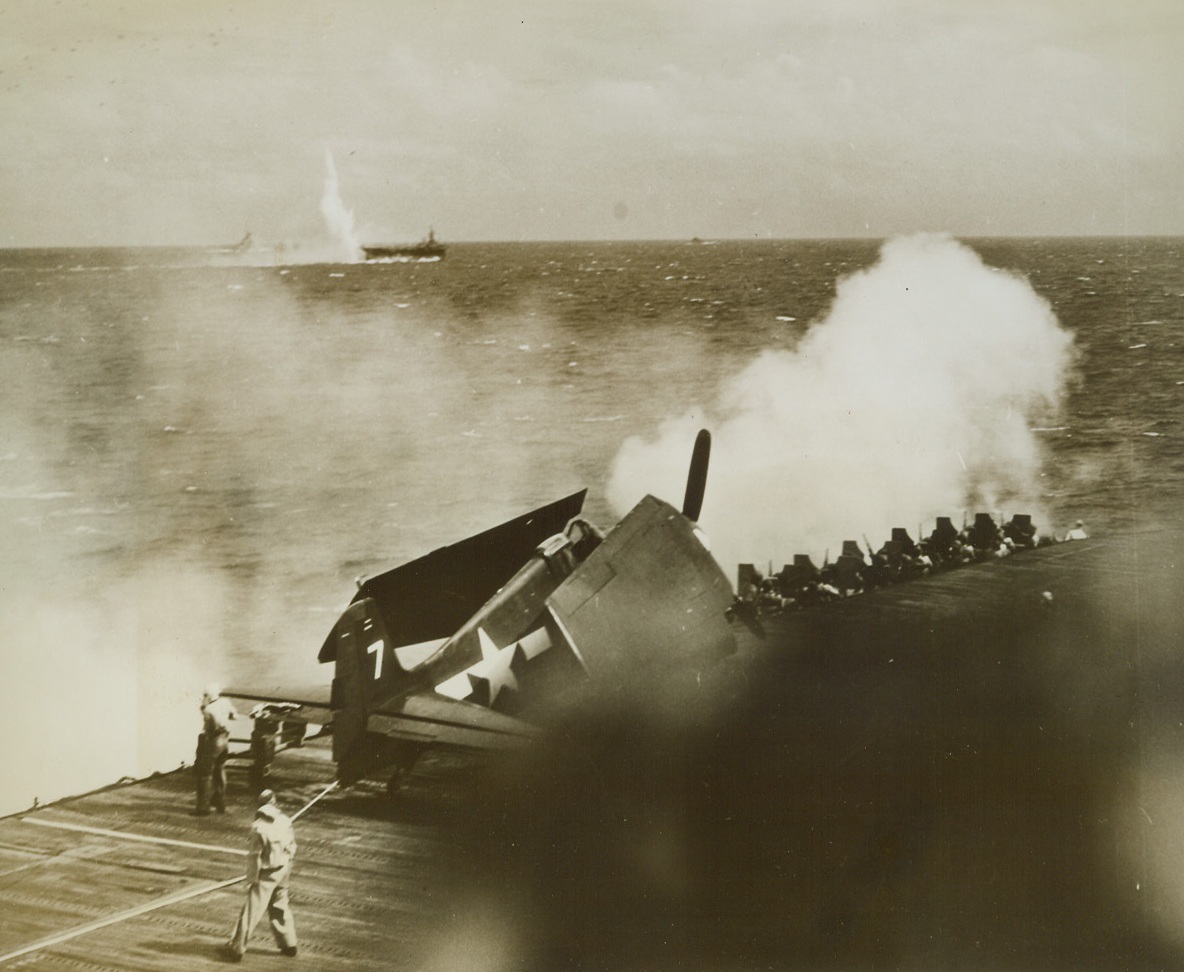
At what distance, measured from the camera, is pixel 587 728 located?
862cm

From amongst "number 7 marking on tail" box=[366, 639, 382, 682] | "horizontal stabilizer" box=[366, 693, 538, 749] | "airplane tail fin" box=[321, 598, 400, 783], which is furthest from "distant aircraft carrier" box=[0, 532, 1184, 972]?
"number 7 marking on tail" box=[366, 639, 382, 682]

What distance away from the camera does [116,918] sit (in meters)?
7.36

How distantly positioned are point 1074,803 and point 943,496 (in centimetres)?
1140

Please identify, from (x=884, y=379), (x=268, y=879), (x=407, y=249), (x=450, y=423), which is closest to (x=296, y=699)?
(x=268, y=879)

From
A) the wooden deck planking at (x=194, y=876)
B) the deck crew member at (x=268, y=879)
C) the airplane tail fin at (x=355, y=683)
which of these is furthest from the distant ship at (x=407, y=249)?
the deck crew member at (x=268, y=879)

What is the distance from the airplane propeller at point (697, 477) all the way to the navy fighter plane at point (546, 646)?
0.03 meters

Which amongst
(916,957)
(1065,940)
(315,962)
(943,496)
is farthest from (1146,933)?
(943,496)

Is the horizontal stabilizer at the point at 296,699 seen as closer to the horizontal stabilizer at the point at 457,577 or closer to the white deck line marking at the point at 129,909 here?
the horizontal stabilizer at the point at 457,577

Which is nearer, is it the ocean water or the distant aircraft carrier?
the distant aircraft carrier

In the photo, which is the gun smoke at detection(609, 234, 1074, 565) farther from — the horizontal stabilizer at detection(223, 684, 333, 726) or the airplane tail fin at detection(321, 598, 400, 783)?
the airplane tail fin at detection(321, 598, 400, 783)

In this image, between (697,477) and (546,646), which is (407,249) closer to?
(697,477)

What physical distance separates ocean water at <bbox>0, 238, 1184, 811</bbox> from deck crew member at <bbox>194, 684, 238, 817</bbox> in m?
2.44

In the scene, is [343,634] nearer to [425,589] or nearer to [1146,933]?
[425,589]

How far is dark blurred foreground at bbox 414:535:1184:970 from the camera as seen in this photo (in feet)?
25.3
